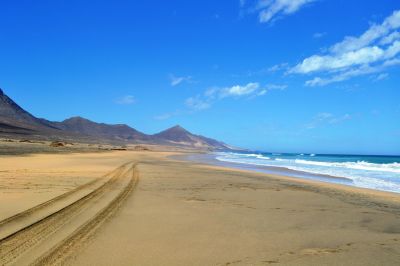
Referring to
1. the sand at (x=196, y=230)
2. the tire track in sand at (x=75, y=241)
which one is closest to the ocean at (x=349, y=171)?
the sand at (x=196, y=230)

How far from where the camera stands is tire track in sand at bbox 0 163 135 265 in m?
4.74

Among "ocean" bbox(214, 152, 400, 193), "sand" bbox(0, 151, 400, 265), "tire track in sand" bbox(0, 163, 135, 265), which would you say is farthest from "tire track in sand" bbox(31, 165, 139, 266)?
"ocean" bbox(214, 152, 400, 193)

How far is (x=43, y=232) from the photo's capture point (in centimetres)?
588

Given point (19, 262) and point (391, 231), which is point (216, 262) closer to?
point (19, 262)

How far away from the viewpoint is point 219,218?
24.9 feet

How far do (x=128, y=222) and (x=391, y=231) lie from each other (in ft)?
16.2

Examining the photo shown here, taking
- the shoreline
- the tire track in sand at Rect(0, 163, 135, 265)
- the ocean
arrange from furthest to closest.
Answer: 1. the ocean
2. the shoreline
3. the tire track in sand at Rect(0, 163, 135, 265)

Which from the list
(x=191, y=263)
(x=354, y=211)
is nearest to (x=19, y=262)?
(x=191, y=263)

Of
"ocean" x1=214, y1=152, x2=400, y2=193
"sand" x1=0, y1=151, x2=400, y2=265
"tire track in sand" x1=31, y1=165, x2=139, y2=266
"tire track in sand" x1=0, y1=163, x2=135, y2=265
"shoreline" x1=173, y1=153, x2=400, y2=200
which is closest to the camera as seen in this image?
"tire track in sand" x1=31, y1=165, x2=139, y2=266

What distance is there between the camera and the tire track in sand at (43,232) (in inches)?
187

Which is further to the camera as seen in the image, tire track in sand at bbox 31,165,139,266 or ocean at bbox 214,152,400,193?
ocean at bbox 214,152,400,193

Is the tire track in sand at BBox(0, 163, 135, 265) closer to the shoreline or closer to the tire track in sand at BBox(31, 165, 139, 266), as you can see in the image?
the tire track in sand at BBox(31, 165, 139, 266)

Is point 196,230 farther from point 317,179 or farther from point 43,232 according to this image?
point 317,179

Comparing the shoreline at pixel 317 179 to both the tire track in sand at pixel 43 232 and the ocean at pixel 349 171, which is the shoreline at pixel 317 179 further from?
the tire track in sand at pixel 43 232
